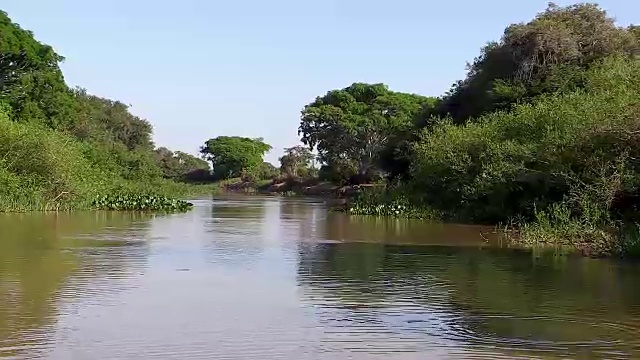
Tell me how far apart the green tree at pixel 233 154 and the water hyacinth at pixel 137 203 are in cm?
4726

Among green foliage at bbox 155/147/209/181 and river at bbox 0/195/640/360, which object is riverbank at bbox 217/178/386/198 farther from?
river at bbox 0/195/640/360

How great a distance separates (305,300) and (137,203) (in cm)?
2362

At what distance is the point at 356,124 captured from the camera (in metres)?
54.3

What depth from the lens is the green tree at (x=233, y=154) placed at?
84.0 metres

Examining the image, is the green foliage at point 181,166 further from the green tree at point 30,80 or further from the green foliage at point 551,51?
the green foliage at point 551,51

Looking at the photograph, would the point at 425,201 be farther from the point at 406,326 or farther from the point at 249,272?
the point at 406,326

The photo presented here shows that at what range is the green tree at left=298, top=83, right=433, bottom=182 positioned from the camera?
53.9 meters

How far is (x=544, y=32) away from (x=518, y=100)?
289 cm

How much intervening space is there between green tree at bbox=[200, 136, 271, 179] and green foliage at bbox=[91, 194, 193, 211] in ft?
155

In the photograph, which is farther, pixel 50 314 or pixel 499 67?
pixel 499 67

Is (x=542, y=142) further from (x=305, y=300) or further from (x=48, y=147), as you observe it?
(x=48, y=147)

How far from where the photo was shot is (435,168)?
28.7 metres

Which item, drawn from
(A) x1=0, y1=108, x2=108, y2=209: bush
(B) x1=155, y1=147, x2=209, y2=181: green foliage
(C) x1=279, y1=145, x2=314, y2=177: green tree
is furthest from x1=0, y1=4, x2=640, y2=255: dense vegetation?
(B) x1=155, y1=147, x2=209, y2=181: green foliage

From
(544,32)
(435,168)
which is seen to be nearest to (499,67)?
(544,32)
